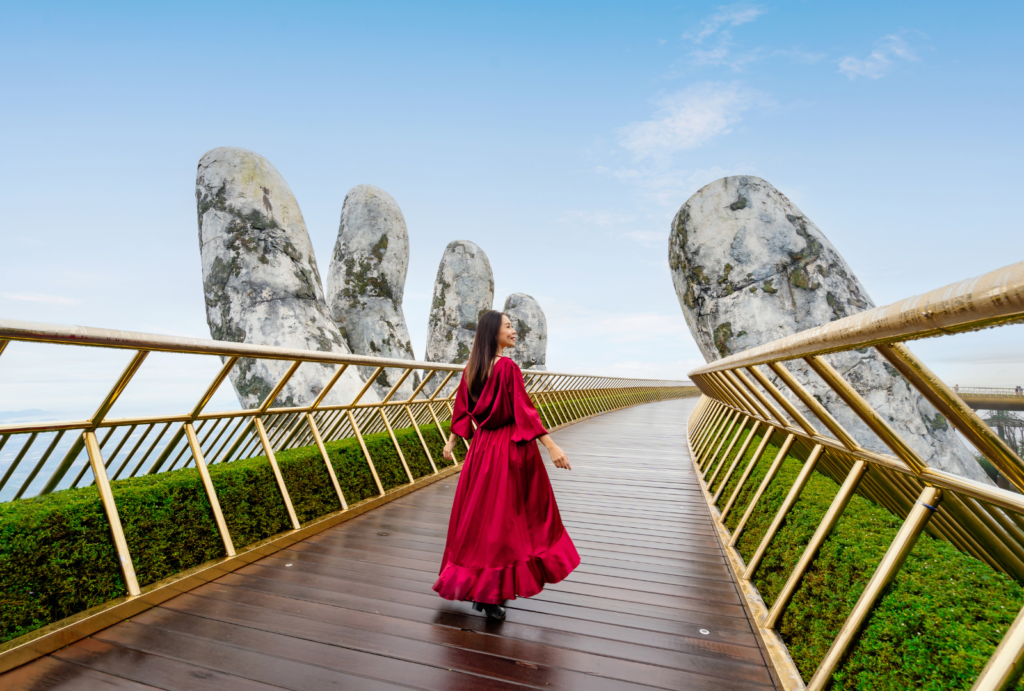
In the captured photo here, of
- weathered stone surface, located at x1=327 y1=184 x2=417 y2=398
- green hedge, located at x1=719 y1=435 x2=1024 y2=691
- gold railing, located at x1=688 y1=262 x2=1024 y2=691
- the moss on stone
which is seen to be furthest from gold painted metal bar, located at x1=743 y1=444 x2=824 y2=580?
weathered stone surface, located at x1=327 y1=184 x2=417 y2=398

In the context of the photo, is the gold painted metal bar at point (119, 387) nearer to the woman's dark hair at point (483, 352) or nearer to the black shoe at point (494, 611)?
the woman's dark hair at point (483, 352)

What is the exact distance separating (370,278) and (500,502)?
16804 mm

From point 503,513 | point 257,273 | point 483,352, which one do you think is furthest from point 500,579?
point 257,273

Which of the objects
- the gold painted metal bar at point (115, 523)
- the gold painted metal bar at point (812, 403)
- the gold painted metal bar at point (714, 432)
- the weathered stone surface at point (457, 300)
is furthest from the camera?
the weathered stone surface at point (457, 300)

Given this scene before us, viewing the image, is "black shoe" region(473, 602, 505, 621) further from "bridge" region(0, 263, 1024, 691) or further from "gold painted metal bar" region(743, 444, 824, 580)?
"gold painted metal bar" region(743, 444, 824, 580)

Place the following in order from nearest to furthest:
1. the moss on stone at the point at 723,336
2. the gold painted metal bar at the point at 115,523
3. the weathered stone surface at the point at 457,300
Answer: the gold painted metal bar at the point at 115,523 → the moss on stone at the point at 723,336 → the weathered stone surface at the point at 457,300

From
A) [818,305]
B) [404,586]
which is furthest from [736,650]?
[818,305]

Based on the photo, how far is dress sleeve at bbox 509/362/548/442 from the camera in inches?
114

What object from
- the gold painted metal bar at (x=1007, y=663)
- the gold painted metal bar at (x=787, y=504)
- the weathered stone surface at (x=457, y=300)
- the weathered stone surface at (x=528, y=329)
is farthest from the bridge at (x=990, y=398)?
the weathered stone surface at (x=528, y=329)

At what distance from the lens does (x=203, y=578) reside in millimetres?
3244

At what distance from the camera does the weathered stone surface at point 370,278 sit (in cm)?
1842

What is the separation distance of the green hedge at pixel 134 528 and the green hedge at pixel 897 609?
342cm

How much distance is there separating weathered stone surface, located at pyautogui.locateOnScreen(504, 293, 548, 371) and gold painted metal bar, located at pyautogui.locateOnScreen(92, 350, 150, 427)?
2113 centimetres

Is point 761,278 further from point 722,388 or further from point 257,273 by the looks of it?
point 257,273
